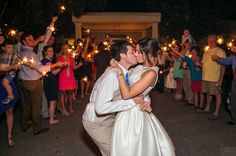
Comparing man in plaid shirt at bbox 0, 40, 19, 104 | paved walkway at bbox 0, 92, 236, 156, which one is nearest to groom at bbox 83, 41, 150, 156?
paved walkway at bbox 0, 92, 236, 156

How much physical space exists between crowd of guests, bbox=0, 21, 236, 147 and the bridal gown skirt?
0.98 meters

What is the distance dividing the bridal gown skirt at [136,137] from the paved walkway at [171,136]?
248 centimetres

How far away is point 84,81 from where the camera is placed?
12.9m

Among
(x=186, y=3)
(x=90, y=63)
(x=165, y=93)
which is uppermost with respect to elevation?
(x=186, y=3)

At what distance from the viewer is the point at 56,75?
28.4ft

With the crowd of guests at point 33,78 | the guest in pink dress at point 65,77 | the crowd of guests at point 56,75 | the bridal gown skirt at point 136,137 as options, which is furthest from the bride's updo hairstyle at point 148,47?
the guest in pink dress at point 65,77

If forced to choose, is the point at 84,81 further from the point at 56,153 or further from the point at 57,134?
the point at 56,153

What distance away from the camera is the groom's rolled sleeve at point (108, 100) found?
3.77 m

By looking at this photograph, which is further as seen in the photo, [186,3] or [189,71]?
[186,3]

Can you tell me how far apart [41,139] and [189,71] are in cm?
559

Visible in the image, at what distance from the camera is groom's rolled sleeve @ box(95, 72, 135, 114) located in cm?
377

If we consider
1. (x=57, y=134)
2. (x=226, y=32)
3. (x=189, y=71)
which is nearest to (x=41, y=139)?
(x=57, y=134)

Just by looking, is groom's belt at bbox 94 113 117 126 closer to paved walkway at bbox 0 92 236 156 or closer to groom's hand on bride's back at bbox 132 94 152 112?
groom's hand on bride's back at bbox 132 94 152 112

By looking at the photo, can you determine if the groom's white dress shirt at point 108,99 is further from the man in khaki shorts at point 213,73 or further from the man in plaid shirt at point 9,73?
the man in khaki shorts at point 213,73
